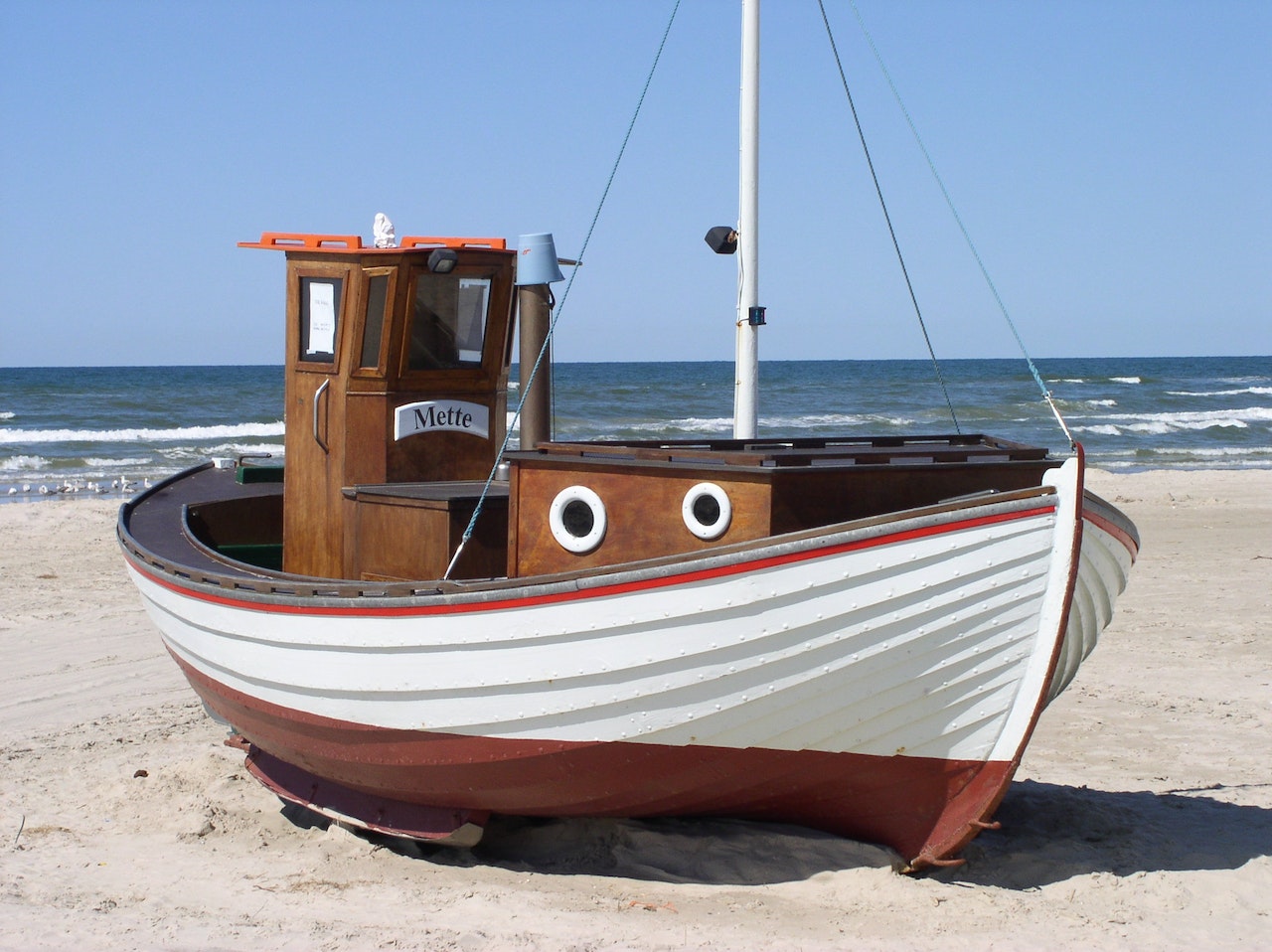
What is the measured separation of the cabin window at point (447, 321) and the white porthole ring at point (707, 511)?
7.58ft

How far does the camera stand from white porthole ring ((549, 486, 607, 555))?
193 inches

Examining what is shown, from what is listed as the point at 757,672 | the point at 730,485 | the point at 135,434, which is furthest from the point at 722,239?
the point at 135,434

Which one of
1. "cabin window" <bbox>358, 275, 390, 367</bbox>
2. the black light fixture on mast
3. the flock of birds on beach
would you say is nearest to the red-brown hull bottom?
"cabin window" <bbox>358, 275, 390, 367</bbox>

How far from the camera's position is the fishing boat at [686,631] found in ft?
14.0

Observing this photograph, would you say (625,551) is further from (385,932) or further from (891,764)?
(385,932)

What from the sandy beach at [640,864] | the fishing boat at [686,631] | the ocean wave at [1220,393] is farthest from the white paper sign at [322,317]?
the ocean wave at [1220,393]

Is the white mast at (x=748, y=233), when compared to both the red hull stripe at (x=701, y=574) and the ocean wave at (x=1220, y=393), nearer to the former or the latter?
the red hull stripe at (x=701, y=574)

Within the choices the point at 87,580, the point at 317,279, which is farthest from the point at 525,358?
the point at 87,580

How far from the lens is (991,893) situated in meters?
5.03

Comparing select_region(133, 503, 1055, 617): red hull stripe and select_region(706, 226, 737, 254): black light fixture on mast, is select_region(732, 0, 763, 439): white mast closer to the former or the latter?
select_region(706, 226, 737, 254): black light fixture on mast

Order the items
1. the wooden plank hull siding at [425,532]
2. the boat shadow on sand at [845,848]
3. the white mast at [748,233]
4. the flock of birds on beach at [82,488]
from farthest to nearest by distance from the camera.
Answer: the flock of birds on beach at [82,488] → the white mast at [748,233] → the wooden plank hull siding at [425,532] → the boat shadow on sand at [845,848]

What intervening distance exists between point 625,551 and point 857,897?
5.23 feet

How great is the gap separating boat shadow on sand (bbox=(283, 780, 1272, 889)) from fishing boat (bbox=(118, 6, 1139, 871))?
22 cm

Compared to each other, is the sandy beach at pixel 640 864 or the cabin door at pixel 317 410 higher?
the cabin door at pixel 317 410
